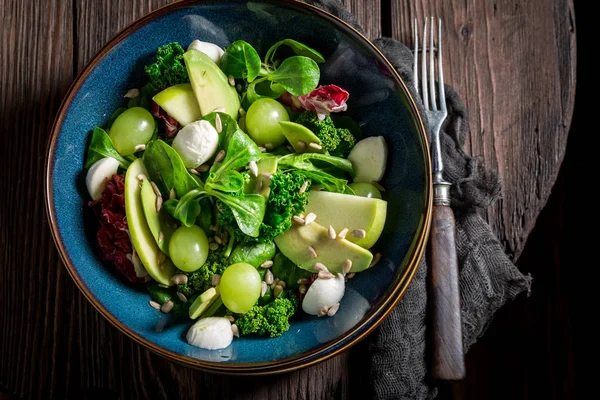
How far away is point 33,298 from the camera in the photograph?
134cm

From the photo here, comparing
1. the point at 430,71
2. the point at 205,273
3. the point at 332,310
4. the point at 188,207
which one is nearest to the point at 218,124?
the point at 188,207

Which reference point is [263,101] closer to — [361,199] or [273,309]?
[361,199]

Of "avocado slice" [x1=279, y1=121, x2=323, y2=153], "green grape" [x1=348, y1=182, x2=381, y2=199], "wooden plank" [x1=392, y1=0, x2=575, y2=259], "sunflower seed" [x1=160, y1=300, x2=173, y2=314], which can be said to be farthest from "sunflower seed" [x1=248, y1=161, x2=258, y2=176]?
"wooden plank" [x1=392, y1=0, x2=575, y2=259]

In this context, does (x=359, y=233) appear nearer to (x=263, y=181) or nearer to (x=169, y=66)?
(x=263, y=181)

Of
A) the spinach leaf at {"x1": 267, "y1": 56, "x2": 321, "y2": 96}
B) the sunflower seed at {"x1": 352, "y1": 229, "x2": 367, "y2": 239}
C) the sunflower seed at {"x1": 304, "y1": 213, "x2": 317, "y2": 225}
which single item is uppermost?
the spinach leaf at {"x1": 267, "y1": 56, "x2": 321, "y2": 96}

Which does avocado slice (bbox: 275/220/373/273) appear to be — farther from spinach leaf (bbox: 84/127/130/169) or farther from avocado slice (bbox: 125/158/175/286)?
spinach leaf (bbox: 84/127/130/169)

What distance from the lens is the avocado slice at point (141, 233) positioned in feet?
3.45

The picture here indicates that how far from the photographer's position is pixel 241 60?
1.16 m

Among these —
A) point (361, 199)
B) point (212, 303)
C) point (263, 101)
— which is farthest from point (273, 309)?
point (263, 101)

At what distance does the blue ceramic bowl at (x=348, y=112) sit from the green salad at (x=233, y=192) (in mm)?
29

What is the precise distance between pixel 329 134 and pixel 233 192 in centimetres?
24

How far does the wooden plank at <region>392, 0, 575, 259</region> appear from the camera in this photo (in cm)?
136

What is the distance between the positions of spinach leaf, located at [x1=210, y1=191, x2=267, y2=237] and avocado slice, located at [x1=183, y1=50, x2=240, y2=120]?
0.20 meters

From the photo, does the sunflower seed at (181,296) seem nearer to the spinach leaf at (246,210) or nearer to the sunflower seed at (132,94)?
the spinach leaf at (246,210)
